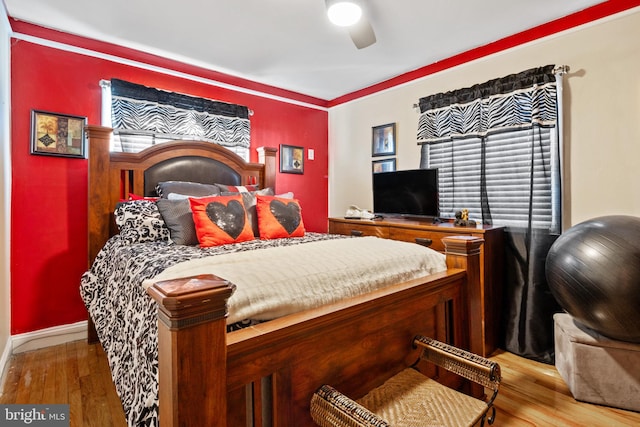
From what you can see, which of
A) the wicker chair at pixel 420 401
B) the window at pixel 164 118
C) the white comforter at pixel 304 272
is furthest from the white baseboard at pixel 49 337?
the wicker chair at pixel 420 401

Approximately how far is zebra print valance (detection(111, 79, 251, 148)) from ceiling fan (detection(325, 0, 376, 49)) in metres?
1.63

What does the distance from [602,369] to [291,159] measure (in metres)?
3.23

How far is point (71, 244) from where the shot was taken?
2631mm

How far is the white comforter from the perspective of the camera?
0.98 m

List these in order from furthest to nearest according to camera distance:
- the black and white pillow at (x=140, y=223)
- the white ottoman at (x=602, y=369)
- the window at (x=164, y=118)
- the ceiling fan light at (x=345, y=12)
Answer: the window at (x=164, y=118), the black and white pillow at (x=140, y=223), the ceiling fan light at (x=345, y=12), the white ottoman at (x=602, y=369)

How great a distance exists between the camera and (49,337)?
2.53m

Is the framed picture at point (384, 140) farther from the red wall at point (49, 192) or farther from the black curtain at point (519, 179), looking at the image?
the red wall at point (49, 192)

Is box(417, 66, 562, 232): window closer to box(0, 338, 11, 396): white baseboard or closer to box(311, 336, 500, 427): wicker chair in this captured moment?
box(311, 336, 500, 427): wicker chair

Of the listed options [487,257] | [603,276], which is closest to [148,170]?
[487,257]

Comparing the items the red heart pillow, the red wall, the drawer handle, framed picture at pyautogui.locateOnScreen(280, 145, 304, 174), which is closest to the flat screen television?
the drawer handle

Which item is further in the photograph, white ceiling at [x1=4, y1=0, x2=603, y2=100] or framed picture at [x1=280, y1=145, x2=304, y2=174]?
framed picture at [x1=280, y1=145, x2=304, y2=174]

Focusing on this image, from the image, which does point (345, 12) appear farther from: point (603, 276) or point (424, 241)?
point (603, 276)

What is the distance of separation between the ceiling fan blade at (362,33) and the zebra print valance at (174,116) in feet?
5.31

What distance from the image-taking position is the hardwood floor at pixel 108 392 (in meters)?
1.68
